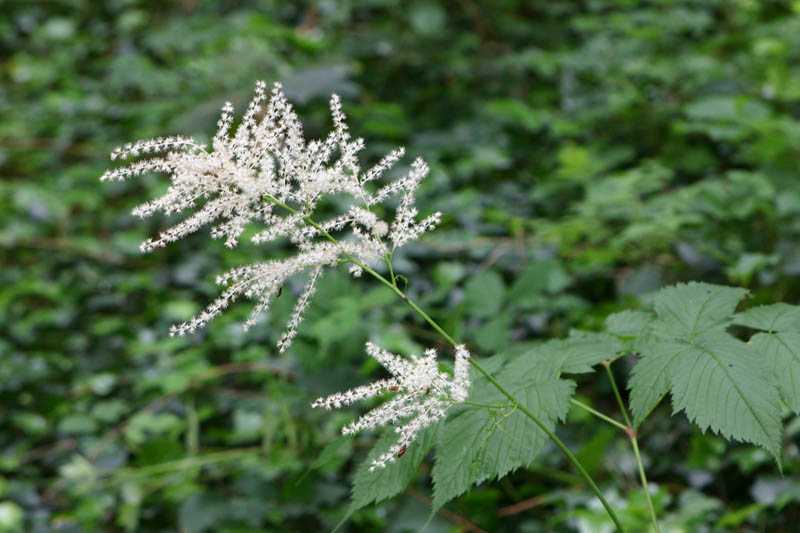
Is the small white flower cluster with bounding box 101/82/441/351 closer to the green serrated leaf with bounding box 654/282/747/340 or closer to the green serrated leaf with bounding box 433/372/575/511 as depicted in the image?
the green serrated leaf with bounding box 433/372/575/511

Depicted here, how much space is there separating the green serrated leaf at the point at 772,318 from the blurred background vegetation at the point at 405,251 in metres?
1.03

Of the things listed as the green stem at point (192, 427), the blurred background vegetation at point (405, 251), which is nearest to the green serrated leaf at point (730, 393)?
the blurred background vegetation at point (405, 251)

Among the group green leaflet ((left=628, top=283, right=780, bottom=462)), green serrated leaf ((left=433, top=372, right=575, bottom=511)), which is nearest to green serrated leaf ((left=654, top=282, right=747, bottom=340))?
green leaflet ((left=628, top=283, right=780, bottom=462))

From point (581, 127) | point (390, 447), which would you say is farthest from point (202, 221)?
point (581, 127)

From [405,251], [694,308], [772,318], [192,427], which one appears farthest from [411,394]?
[405,251]

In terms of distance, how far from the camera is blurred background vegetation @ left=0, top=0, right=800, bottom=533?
2512 mm

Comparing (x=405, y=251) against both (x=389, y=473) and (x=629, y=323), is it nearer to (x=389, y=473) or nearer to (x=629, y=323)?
(x=629, y=323)

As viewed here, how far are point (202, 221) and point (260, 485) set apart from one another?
1.72 m

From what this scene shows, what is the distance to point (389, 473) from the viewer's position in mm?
1177

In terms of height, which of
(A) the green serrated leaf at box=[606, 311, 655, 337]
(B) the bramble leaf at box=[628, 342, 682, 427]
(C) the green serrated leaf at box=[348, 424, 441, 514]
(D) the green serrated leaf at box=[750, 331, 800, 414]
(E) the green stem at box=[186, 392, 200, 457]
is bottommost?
(E) the green stem at box=[186, 392, 200, 457]

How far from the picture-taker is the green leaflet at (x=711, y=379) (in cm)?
105

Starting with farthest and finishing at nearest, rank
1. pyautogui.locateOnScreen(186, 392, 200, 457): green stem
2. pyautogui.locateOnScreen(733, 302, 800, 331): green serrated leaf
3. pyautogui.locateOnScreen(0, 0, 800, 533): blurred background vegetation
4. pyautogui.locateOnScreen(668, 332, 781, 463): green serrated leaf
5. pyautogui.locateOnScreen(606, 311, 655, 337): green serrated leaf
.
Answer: pyautogui.locateOnScreen(186, 392, 200, 457): green stem
pyautogui.locateOnScreen(0, 0, 800, 533): blurred background vegetation
pyautogui.locateOnScreen(606, 311, 655, 337): green serrated leaf
pyautogui.locateOnScreen(733, 302, 800, 331): green serrated leaf
pyautogui.locateOnScreen(668, 332, 781, 463): green serrated leaf

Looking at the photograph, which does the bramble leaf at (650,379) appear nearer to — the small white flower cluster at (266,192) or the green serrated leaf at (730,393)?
the green serrated leaf at (730,393)

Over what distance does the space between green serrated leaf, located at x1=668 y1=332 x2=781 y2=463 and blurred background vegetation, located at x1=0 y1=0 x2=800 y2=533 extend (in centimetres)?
118
